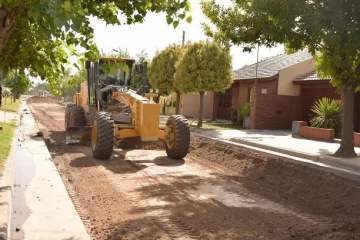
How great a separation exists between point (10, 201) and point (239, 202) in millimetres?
3743

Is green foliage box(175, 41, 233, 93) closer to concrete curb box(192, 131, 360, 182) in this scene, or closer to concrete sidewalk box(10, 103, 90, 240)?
concrete curb box(192, 131, 360, 182)

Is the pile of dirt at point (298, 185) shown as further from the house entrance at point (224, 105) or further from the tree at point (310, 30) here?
the house entrance at point (224, 105)

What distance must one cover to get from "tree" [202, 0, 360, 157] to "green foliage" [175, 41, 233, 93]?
301 inches

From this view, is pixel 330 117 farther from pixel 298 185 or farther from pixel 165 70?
pixel 165 70

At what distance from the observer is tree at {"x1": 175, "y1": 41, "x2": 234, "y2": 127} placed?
21.1 meters

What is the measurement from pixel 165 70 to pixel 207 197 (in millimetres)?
20638

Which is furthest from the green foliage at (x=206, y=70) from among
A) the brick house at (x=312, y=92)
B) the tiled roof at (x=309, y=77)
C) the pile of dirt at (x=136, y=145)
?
the pile of dirt at (x=136, y=145)

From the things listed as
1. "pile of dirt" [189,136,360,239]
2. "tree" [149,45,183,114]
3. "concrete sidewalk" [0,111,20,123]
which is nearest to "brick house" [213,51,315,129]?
"tree" [149,45,183,114]

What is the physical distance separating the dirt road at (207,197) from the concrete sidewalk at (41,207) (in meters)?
0.26

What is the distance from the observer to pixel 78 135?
44.0 ft

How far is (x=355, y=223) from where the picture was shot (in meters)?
5.91

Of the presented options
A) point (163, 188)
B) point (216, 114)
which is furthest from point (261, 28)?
point (216, 114)

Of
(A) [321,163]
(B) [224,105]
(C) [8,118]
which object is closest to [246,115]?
(B) [224,105]

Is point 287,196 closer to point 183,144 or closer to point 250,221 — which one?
point 250,221
